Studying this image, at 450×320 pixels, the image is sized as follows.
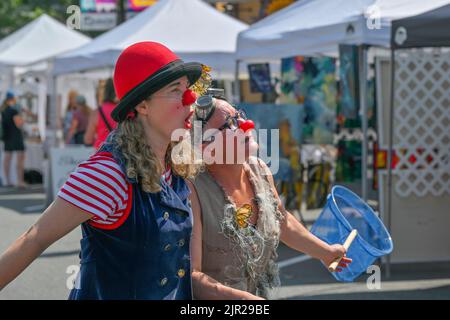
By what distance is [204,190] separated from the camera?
128 inches

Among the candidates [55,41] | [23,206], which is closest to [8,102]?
[23,206]

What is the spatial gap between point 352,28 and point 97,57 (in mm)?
6416

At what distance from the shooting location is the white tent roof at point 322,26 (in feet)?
27.0

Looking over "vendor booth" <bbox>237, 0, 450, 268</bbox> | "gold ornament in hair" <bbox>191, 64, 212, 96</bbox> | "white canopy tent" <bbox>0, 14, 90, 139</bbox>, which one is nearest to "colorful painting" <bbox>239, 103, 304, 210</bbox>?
"vendor booth" <bbox>237, 0, 450, 268</bbox>

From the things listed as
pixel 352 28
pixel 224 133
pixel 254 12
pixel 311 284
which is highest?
pixel 254 12

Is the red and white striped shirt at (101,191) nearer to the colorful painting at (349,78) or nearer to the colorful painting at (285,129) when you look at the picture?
the colorful painting at (349,78)

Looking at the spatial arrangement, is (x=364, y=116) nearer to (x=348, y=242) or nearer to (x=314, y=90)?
(x=314, y=90)

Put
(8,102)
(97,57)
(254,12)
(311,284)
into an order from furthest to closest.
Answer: (254,12) < (8,102) < (97,57) < (311,284)

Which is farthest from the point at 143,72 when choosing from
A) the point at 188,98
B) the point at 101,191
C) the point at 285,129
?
the point at 285,129

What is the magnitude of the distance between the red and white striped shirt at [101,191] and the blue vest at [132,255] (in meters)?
0.02

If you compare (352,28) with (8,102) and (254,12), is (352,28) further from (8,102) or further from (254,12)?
(254,12)

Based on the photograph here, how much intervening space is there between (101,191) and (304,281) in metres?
6.03

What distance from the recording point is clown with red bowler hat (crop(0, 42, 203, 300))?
2.48 meters

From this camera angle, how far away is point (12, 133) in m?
17.6
